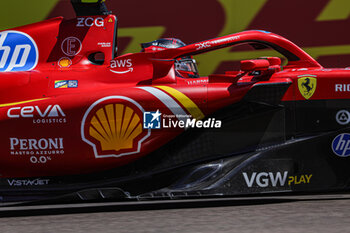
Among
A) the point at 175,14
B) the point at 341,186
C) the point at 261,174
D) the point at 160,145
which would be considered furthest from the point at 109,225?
the point at 175,14

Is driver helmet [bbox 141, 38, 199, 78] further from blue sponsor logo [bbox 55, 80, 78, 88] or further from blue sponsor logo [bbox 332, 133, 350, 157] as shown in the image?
blue sponsor logo [bbox 332, 133, 350, 157]

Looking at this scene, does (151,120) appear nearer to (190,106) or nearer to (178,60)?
(190,106)

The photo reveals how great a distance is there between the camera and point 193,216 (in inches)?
161

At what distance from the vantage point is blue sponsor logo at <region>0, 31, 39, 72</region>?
15.6 feet

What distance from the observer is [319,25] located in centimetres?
751

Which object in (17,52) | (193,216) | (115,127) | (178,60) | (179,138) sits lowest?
(193,216)

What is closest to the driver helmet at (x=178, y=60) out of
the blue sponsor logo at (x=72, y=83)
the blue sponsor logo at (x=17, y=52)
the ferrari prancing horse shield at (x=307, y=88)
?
the blue sponsor logo at (x=72, y=83)

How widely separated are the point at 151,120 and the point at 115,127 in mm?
293

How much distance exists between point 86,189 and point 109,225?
611 millimetres

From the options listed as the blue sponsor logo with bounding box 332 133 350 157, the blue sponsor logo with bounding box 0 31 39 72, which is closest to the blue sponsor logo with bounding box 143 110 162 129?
the blue sponsor logo with bounding box 0 31 39 72

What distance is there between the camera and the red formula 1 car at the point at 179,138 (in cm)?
441

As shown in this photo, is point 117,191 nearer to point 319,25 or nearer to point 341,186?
point 341,186

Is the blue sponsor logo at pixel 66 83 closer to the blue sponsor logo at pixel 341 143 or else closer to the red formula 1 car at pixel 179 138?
the red formula 1 car at pixel 179 138

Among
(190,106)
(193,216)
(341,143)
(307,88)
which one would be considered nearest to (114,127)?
(190,106)
